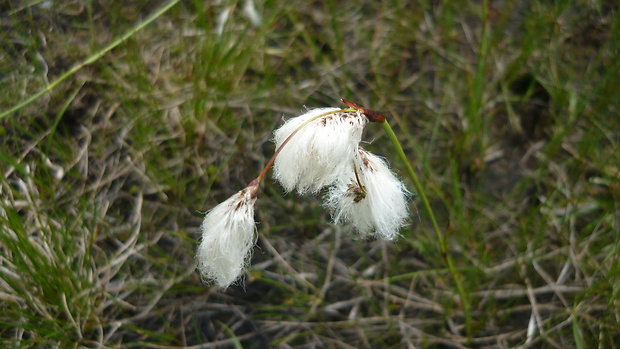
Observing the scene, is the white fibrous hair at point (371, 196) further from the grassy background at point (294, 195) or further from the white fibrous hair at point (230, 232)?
the grassy background at point (294, 195)

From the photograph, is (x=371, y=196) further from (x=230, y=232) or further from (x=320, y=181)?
Answer: (x=230, y=232)

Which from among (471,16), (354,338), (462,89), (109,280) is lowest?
(354,338)

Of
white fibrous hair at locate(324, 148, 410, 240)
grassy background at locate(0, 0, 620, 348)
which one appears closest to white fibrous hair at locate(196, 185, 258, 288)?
white fibrous hair at locate(324, 148, 410, 240)

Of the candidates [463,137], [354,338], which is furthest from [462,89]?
[354,338]

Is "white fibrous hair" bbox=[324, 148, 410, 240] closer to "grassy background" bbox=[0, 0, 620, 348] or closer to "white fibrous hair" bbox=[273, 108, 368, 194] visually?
"white fibrous hair" bbox=[273, 108, 368, 194]

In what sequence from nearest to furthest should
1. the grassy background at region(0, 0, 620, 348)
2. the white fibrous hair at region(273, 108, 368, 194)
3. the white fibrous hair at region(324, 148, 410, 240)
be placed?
the white fibrous hair at region(273, 108, 368, 194) → the white fibrous hair at region(324, 148, 410, 240) → the grassy background at region(0, 0, 620, 348)

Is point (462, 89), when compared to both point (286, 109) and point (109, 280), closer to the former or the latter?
point (286, 109)
